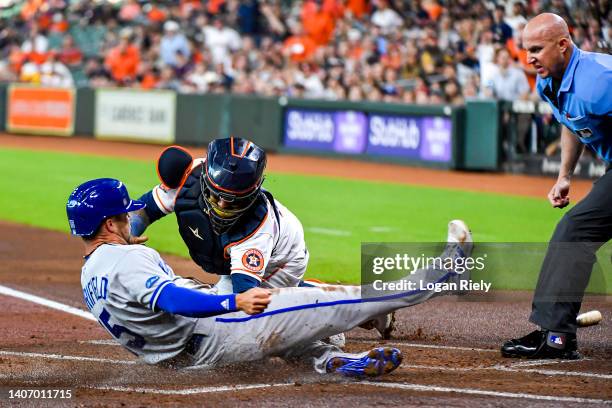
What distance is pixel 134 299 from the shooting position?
5.43 meters

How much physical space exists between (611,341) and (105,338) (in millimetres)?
3386

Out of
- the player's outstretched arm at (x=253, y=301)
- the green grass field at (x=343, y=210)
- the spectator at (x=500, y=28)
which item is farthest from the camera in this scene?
the spectator at (x=500, y=28)

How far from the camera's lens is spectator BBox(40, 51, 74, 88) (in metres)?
29.9

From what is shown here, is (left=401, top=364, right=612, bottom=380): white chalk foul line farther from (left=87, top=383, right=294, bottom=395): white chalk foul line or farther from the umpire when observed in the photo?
(left=87, top=383, right=294, bottom=395): white chalk foul line

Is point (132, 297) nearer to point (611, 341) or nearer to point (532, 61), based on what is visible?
point (532, 61)

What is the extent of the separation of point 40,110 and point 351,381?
82.2 feet

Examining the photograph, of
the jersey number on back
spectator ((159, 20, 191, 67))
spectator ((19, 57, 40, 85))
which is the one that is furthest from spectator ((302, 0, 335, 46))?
the jersey number on back

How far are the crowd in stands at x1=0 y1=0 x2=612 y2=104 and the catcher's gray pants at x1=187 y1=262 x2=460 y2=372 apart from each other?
23.4 feet

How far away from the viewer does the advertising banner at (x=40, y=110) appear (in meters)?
28.6

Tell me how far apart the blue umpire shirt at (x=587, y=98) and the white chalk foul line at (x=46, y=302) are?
3.90m

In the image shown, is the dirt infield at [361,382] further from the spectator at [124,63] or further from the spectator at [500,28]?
the spectator at [124,63]

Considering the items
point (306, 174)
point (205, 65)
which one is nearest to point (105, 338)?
point (306, 174)

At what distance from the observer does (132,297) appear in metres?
5.43

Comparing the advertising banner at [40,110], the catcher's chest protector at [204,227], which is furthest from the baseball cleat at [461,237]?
the advertising banner at [40,110]
